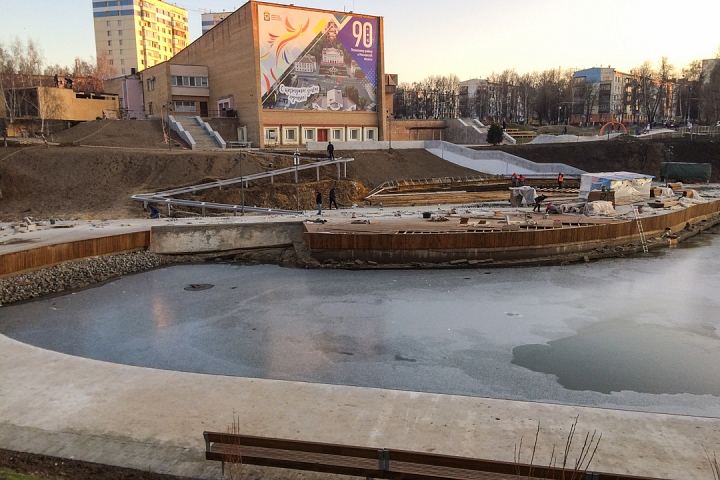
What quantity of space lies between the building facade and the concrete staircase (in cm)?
355

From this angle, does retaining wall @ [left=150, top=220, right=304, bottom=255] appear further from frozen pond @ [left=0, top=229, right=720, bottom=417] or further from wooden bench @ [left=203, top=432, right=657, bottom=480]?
wooden bench @ [left=203, top=432, right=657, bottom=480]

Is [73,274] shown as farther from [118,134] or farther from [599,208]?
[118,134]

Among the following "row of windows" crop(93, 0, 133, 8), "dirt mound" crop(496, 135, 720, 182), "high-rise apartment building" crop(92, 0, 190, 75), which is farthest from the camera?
"high-rise apartment building" crop(92, 0, 190, 75)

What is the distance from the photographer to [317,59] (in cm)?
4859

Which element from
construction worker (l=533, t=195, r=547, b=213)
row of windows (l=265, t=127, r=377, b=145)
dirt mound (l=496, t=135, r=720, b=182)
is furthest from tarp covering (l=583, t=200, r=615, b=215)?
row of windows (l=265, t=127, r=377, b=145)

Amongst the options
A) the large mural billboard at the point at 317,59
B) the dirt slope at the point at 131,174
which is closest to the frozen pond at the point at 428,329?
the dirt slope at the point at 131,174

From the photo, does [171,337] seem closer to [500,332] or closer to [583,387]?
[500,332]

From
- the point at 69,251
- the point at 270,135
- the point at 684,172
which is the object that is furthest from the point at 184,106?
the point at 684,172

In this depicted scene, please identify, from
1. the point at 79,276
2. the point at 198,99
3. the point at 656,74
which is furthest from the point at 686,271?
the point at 656,74

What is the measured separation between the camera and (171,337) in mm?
13539

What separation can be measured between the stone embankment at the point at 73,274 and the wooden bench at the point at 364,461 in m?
14.2

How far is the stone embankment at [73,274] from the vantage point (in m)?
17.3

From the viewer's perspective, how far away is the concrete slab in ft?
21.6

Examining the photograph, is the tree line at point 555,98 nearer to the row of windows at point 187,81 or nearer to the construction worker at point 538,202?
the row of windows at point 187,81
